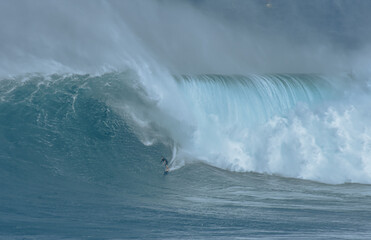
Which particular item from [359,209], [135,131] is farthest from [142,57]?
[359,209]

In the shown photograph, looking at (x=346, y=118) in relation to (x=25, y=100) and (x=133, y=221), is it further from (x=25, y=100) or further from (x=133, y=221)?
(x=25, y=100)

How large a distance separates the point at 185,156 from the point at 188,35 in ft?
25.0

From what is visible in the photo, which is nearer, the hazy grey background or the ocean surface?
the ocean surface

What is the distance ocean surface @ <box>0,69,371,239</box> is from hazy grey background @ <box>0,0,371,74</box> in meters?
1.00

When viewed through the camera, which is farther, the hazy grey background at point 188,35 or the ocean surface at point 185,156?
the hazy grey background at point 188,35

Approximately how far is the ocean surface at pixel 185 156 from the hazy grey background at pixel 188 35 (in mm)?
995

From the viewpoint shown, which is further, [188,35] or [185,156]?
[188,35]

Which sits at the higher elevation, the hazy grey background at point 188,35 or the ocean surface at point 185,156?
the hazy grey background at point 188,35

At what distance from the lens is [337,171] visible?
1269 cm

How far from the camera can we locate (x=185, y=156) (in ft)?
41.0

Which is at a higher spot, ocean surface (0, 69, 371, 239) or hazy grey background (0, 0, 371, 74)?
hazy grey background (0, 0, 371, 74)

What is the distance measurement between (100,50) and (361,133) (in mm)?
10493

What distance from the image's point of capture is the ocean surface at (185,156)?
802cm

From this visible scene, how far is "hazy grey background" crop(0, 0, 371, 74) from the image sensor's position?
574 inches
